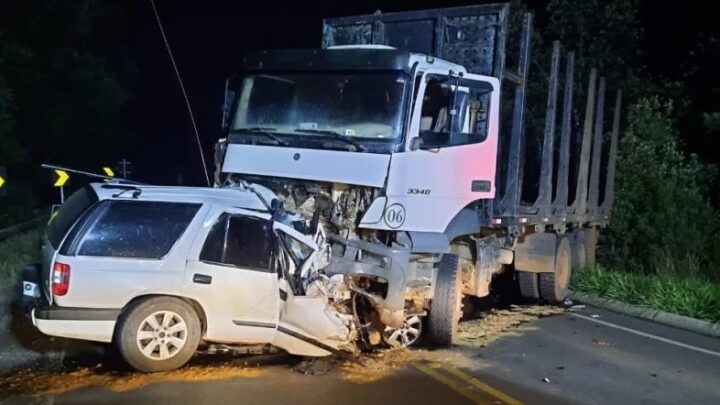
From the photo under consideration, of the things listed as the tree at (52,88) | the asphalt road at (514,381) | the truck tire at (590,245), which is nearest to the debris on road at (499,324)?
the asphalt road at (514,381)

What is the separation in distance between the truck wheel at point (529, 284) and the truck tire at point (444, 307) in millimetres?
3982

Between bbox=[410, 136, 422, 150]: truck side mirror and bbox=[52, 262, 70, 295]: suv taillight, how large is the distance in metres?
3.32

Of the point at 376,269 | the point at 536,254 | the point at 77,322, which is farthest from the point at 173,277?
the point at 536,254

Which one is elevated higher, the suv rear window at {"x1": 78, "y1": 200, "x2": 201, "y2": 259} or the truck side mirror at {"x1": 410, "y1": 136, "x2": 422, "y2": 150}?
the truck side mirror at {"x1": 410, "y1": 136, "x2": 422, "y2": 150}

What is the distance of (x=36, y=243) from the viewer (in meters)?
13.3

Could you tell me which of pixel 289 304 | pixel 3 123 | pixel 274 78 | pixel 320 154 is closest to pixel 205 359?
pixel 289 304

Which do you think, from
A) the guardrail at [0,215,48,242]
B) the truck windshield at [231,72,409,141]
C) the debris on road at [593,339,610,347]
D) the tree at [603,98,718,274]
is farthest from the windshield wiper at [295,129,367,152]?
the tree at [603,98,718,274]

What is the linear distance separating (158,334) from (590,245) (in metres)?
9.77

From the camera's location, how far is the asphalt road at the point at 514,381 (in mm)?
6363

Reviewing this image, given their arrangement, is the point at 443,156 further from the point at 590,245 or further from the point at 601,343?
the point at 590,245

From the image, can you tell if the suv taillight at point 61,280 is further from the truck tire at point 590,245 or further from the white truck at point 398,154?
the truck tire at point 590,245

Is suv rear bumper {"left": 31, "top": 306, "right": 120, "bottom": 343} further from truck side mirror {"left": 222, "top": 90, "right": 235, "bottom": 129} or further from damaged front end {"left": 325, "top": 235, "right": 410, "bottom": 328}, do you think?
truck side mirror {"left": 222, "top": 90, "right": 235, "bottom": 129}

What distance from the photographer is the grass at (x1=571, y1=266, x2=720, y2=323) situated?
10398 mm

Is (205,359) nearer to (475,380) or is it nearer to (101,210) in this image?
(101,210)
